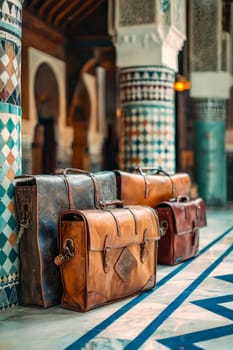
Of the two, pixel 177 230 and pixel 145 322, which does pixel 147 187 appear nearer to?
pixel 177 230

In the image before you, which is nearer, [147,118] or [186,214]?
[186,214]

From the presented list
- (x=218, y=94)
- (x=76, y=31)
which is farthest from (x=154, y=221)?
(x=76, y=31)

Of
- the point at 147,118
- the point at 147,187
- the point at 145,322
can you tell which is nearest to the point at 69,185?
the point at 145,322

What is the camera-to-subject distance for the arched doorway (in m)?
11.0

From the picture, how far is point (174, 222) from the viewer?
451 cm

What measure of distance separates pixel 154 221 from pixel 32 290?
95cm

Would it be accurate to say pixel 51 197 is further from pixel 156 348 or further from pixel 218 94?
pixel 218 94

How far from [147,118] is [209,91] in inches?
173

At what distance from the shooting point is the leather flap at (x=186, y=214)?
4547mm

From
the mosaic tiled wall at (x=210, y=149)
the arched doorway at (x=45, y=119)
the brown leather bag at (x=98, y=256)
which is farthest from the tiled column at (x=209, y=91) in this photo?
the brown leather bag at (x=98, y=256)

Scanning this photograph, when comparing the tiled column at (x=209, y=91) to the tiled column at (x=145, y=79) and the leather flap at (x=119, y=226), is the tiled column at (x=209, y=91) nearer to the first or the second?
the tiled column at (x=145, y=79)

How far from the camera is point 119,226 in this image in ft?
11.1

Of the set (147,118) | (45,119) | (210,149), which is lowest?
(210,149)

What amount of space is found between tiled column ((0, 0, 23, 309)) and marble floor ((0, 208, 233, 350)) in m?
0.18
